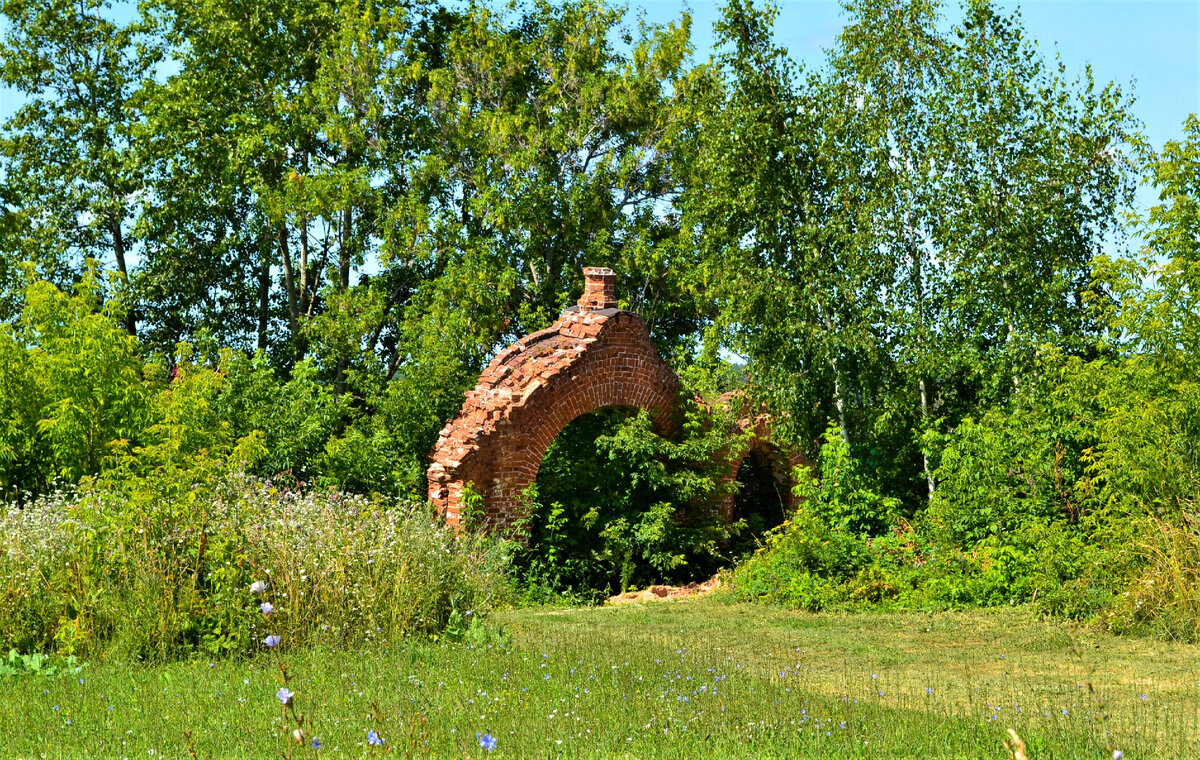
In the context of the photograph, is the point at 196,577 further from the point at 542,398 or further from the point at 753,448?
the point at 753,448

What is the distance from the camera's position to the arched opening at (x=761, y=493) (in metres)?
17.5

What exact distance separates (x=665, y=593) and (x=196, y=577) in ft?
25.3

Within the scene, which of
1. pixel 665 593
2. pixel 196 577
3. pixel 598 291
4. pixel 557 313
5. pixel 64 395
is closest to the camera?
pixel 196 577

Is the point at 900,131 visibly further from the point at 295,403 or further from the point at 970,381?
the point at 295,403

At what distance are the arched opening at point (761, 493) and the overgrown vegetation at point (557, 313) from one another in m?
0.75

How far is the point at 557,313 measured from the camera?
75.9 ft

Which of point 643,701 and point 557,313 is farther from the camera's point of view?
point 557,313

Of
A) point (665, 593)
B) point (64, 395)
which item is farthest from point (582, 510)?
Answer: point (64, 395)

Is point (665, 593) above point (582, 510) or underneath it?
underneath

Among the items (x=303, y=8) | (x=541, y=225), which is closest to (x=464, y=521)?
(x=541, y=225)

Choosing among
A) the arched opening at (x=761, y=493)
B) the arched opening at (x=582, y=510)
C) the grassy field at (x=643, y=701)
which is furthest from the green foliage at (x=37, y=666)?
the arched opening at (x=761, y=493)

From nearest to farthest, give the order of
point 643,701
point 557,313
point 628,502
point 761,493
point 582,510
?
point 643,701 < point 582,510 < point 628,502 < point 761,493 < point 557,313

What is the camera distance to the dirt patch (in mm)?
14672

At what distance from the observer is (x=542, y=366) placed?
15047 millimetres
